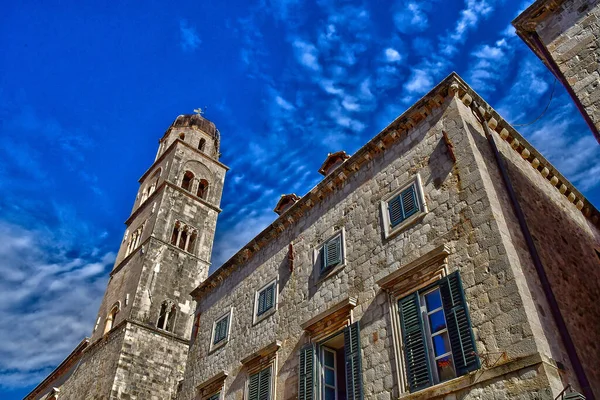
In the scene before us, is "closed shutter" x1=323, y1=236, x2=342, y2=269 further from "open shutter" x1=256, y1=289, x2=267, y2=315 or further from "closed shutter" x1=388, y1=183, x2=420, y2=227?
"open shutter" x1=256, y1=289, x2=267, y2=315

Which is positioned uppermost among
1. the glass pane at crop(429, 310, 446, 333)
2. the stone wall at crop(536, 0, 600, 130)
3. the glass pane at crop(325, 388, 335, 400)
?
the stone wall at crop(536, 0, 600, 130)

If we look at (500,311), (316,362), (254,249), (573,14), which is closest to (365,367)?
(316,362)

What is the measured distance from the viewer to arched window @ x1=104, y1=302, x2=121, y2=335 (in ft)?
76.9

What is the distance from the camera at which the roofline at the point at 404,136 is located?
975 centimetres

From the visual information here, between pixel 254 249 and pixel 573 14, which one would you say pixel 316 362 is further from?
pixel 573 14

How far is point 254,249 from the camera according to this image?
14.1 m

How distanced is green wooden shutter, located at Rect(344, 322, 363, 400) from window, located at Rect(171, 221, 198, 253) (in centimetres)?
1886

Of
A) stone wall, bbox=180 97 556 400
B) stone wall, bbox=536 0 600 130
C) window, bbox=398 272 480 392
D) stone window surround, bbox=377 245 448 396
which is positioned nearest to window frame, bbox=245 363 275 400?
stone wall, bbox=180 97 556 400

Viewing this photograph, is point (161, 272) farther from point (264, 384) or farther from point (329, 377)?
point (329, 377)

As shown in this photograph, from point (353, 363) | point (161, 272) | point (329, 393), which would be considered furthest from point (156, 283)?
point (353, 363)

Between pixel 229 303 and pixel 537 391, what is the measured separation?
9832 mm

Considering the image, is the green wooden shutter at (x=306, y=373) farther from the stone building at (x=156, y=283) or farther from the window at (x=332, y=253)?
the stone building at (x=156, y=283)

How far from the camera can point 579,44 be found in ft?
26.2

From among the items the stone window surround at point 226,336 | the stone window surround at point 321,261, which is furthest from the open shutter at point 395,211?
the stone window surround at point 226,336
